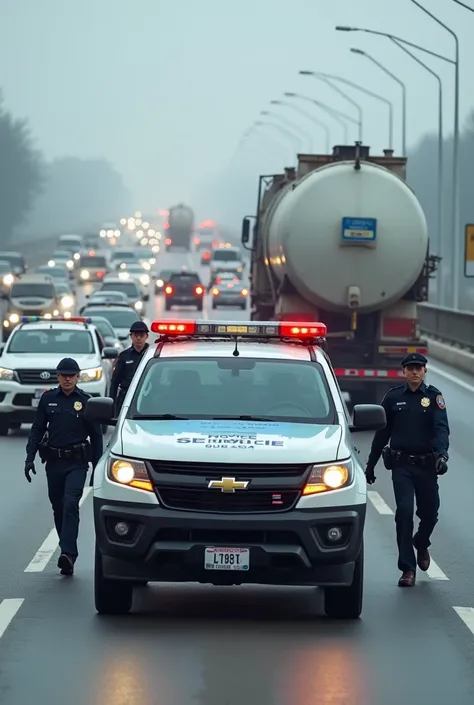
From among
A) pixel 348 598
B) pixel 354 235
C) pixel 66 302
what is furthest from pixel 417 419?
pixel 66 302

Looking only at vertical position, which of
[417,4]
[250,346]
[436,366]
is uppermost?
[417,4]

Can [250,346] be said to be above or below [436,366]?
above

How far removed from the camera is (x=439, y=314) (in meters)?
49.1

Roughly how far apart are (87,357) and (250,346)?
555 inches

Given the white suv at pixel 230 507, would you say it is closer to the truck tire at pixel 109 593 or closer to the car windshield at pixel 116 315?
the truck tire at pixel 109 593

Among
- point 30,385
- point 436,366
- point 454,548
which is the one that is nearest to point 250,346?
point 454,548

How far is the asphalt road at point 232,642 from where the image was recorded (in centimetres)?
870

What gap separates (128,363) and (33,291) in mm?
39848

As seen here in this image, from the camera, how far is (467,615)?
11086mm

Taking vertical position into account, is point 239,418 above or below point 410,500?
above

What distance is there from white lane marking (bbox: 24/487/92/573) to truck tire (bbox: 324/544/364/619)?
2.69 metres

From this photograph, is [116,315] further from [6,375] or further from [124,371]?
[124,371]

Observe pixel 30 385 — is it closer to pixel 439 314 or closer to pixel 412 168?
pixel 439 314

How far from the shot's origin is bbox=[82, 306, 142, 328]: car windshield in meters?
42.7
